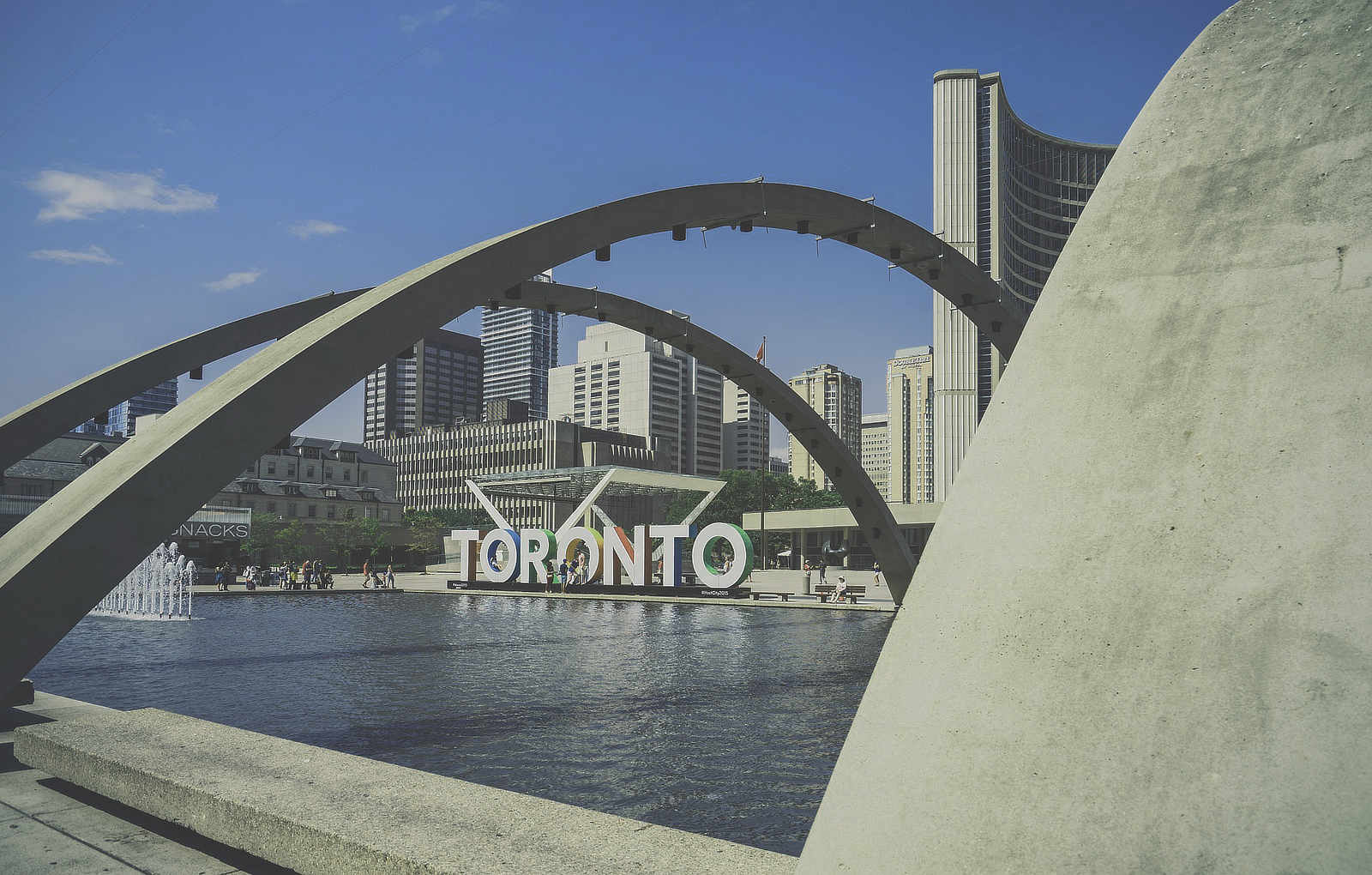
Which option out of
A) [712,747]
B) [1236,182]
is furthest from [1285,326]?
[712,747]

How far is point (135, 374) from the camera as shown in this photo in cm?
1546

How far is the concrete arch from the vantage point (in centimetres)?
661

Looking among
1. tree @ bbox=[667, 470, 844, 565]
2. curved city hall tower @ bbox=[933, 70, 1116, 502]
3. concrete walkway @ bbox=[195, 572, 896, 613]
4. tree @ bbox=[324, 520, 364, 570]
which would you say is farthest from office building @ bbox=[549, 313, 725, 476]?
concrete walkway @ bbox=[195, 572, 896, 613]

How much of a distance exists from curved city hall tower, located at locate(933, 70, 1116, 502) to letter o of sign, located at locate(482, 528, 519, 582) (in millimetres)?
51362

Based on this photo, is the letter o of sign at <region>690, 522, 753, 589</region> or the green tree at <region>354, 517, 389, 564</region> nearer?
the letter o of sign at <region>690, 522, 753, 589</region>

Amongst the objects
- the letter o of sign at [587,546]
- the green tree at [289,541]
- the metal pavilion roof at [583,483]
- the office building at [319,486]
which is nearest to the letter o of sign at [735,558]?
the letter o of sign at [587,546]

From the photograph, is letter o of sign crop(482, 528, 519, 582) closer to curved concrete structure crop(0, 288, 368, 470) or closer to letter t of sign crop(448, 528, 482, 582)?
letter t of sign crop(448, 528, 482, 582)

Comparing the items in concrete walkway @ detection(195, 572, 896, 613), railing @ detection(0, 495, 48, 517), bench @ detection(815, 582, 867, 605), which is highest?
railing @ detection(0, 495, 48, 517)

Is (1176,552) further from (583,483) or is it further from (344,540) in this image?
(344,540)

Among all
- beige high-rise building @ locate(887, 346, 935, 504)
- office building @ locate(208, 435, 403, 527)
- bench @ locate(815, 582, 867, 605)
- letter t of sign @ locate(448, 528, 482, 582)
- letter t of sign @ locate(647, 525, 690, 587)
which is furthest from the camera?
beige high-rise building @ locate(887, 346, 935, 504)

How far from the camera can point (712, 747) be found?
10.1 meters

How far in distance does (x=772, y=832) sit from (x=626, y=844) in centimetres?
367

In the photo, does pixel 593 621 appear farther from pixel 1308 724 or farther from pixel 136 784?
pixel 1308 724

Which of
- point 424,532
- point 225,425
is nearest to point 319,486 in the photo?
point 424,532
